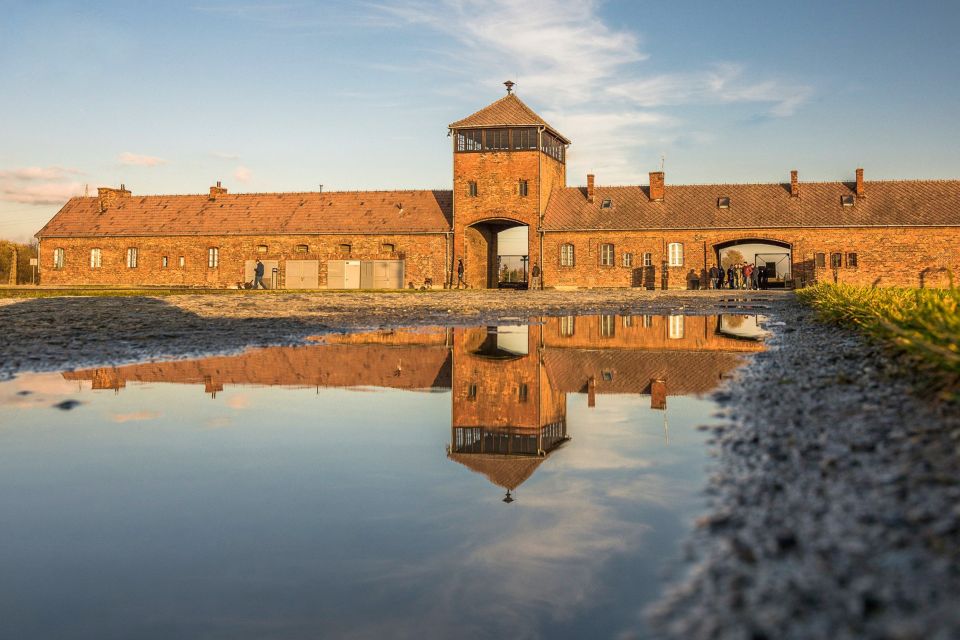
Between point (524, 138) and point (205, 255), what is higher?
point (524, 138)

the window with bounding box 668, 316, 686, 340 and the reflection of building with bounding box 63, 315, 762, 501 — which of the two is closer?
the reflection of building with bounding box 63, 315, 762, 501

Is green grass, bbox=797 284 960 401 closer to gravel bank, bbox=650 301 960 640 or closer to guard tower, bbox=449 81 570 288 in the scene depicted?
gravel bank, bbox=650 301 960 640

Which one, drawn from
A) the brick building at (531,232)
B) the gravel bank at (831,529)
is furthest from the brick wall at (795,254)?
the gravel bank at (831,529)

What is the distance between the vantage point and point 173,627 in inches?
90.1

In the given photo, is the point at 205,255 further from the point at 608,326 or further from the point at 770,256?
the point at 608,326

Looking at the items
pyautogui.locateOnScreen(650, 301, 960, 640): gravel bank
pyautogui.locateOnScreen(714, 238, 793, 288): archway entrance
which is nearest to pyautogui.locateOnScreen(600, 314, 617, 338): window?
pyautogui.locateOnScreen(650, 301, 960, 640): gravel bank

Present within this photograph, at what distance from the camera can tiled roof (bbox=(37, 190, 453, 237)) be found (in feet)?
153

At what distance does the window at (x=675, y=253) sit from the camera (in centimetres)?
4359

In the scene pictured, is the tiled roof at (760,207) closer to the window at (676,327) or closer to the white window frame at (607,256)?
the white window frame at (607,256)

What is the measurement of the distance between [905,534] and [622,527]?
1.00 meters

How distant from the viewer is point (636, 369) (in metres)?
8.42

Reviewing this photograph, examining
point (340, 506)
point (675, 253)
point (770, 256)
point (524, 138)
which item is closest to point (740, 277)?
point (770, 256)

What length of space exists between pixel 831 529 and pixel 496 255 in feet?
150

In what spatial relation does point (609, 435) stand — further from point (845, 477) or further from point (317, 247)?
point (317, 247)
